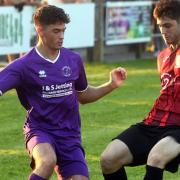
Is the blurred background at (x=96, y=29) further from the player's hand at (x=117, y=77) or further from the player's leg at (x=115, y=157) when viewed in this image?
the player's leg at (x=115, y=157)

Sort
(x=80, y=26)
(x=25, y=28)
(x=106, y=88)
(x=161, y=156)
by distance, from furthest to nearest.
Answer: (x=80, y=26) < (x=25, y=28) < (x=106, y=88) < (x=161, y=156)

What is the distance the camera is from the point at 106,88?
7.22m

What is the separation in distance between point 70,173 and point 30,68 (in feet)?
3.06

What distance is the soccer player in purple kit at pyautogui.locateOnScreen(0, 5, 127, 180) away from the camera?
21.8ft

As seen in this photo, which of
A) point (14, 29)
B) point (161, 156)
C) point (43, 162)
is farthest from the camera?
point (14, 29)

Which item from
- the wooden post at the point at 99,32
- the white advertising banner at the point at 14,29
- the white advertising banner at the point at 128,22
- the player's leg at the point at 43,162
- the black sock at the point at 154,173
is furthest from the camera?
the white advertising banner at the point at 128,22

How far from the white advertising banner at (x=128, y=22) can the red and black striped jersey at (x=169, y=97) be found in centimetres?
1213

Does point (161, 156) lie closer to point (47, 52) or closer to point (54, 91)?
point (54, 91)

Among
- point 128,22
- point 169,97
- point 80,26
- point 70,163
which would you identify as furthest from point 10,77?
point 128,22

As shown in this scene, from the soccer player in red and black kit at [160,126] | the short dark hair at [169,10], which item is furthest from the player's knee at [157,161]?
→ the short dark hair at [169,10]

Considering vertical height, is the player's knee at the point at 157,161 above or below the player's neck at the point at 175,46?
below

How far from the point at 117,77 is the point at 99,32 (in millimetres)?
12018

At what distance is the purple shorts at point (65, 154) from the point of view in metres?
6.64

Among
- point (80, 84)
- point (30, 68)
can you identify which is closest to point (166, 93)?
point (80, 84)
